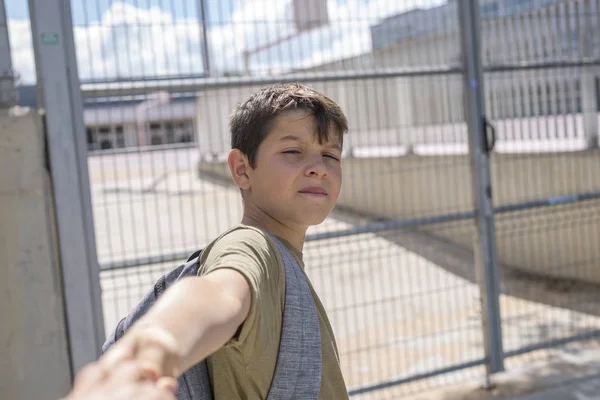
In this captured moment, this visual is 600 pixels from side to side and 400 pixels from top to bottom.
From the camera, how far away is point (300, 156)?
1472 mm

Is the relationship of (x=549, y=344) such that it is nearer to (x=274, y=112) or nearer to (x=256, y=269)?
(x=274, y=112)

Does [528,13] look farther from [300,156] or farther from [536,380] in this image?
[300,156]

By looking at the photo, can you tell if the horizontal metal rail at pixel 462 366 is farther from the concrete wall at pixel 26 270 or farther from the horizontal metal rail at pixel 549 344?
the concrete wall at pixel 26 270

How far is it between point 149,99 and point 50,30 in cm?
80

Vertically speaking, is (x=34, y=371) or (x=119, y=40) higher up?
(x=119, y=40)

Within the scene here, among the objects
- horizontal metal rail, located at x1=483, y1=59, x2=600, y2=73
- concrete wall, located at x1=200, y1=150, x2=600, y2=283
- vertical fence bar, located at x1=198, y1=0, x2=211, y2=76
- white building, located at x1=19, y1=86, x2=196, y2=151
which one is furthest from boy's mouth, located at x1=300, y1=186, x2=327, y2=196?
concrete wall, located at x1=200, y1=150, x2=600, y2=283

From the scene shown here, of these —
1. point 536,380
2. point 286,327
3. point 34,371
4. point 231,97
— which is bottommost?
point 536,380

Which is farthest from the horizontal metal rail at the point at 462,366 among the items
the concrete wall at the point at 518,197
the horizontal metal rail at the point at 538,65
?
the horizontal metal rail at the point at 538,65

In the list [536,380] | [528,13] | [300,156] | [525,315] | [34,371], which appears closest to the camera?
[300,156]

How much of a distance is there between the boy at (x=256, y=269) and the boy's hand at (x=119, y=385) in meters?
0.01

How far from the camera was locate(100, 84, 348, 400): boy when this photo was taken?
0.88 m

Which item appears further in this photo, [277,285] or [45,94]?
[45,94]

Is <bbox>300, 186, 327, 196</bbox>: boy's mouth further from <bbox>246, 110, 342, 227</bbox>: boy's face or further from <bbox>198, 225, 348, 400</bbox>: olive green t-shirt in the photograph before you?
<bbox>198, 225, 348, 400</bbox>: olive green t-shirt

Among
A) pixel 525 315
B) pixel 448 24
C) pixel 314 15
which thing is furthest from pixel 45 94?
pixel 525 315
